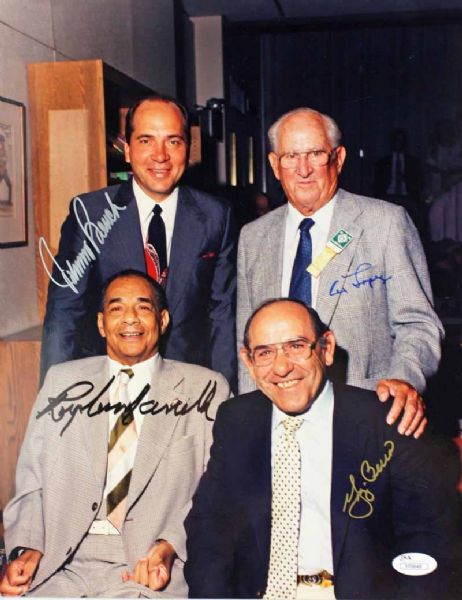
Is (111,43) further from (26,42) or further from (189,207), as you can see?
(189,207)

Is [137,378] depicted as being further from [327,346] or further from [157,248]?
[327,346]

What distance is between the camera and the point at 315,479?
79.0 inches

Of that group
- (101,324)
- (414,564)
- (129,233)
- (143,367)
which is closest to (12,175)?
(129,233)

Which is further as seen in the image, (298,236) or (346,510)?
(298,236)

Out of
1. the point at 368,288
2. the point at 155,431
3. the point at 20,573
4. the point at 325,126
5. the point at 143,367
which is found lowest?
the point at 20,573

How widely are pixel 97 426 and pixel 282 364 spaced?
2.42 feet

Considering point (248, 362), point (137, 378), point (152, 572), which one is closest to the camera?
point (248, 362)

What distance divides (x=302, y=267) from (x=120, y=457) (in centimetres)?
91

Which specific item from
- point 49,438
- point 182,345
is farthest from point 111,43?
point 49,438

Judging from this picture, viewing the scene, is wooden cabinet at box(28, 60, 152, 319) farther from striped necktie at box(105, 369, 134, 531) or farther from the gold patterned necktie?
the gold patterned necktie

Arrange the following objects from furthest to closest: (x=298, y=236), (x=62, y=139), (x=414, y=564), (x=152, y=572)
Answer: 1. (x=62, y=139)
2. (x=298, y=236)
3. (x=152, y=572)
4. (x=414, y=564)

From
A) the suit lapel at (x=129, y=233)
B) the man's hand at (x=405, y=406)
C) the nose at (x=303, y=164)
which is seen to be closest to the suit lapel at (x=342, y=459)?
the man's hand at (x=405, y=406)
